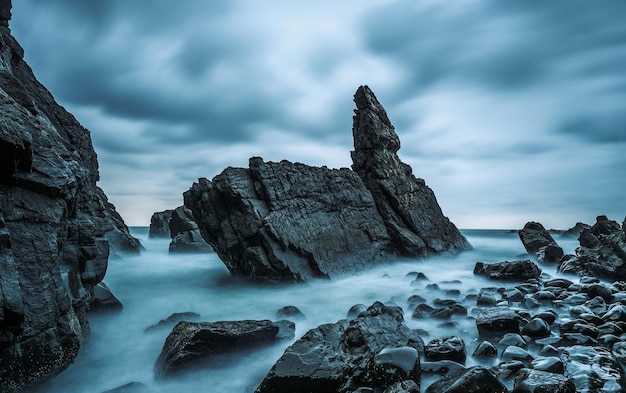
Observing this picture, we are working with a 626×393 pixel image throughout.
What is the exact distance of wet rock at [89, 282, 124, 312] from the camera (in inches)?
388

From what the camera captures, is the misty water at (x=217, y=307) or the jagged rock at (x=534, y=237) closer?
the misty water at (x=217, y=307)

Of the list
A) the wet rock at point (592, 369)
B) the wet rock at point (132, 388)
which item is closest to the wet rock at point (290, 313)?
the wet rock at point (132, 388)

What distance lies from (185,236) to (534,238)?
24.9 m

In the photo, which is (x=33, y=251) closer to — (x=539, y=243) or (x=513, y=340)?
(x=513, y=340)

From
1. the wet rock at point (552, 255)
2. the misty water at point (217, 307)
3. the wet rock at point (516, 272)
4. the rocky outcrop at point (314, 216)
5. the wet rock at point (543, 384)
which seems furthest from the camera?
the wet rock at point (552, 255)

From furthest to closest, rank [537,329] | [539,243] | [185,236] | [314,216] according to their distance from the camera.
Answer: [185,236], [539,243], [314,216], [537,329]

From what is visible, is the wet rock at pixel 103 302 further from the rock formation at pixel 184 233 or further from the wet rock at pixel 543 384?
the rock formation at pixel 184 233

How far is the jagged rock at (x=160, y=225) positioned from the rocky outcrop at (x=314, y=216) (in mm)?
30887

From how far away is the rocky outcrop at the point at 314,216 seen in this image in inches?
560

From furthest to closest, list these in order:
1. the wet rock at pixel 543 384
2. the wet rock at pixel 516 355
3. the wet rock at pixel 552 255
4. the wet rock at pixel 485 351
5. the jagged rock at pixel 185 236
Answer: the jagged rock at pixel 185 236 → the wet rock at pixel 552 255 → the wet rock at pixel 485 351 → the wet rock at pixel 516 355 → the wet rock at pixel 543 384

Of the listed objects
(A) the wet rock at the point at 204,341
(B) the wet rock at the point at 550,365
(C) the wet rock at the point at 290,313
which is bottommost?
(C) the wet rock at the point at 290,313

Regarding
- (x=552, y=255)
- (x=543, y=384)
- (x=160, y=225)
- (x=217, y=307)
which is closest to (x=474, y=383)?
(x=543, y=384)

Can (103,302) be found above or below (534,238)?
below

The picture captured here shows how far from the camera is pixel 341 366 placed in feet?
15.8
